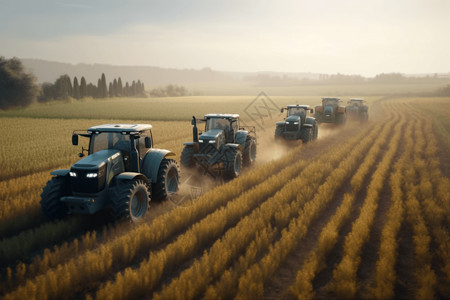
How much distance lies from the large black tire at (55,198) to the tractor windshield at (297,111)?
12.0 meters

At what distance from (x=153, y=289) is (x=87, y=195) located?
2.63m

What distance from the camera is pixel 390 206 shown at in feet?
23.7

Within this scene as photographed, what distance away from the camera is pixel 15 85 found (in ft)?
128

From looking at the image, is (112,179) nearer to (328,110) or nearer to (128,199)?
(128,199)

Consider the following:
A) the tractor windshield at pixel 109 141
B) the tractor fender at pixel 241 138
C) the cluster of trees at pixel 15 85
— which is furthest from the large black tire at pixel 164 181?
the cluster of trees at pixel 15 85

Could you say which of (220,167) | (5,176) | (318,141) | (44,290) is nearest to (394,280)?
(44,290)

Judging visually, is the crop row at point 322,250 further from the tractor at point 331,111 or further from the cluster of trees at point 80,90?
the cluster of trees at point 80,90

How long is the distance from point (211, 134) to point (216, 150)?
1.74ft

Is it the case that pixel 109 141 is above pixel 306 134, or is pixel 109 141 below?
above

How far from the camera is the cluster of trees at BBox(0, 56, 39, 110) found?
38.7 meters

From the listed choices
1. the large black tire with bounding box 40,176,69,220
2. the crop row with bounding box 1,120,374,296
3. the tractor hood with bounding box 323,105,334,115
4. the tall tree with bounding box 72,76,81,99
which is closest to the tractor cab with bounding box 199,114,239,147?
the crop row with bounding box 1,120,374,296

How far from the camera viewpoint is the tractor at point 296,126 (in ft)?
49.5

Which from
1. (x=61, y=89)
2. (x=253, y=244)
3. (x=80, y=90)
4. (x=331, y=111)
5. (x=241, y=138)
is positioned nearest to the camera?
(x=253, y=244)

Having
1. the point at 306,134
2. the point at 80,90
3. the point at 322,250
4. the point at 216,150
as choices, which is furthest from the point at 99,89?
the point at 322,250
